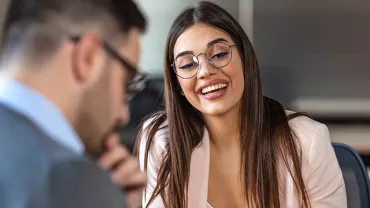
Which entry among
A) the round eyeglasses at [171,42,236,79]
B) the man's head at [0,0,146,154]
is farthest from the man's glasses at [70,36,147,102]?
the round eyeglasses at [171,42,236,79]

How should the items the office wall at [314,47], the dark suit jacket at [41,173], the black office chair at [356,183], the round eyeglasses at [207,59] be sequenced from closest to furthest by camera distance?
the dark suit jacket at [41,173] → the round eyeglasses at [207,59] → the black office chair at [356,183] → the office wall at [314,47]

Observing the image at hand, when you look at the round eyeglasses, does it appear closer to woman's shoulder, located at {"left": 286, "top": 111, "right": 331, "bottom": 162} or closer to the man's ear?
woman's shoulder, located at {"left": 286, "top": 111, "right": 331, "bottom": 162}

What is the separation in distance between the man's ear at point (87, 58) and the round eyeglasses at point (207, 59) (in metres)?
0.45

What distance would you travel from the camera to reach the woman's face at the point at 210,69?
0.88 m

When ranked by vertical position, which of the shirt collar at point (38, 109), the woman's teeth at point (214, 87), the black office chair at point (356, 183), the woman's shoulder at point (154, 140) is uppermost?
the shirt collar at point (38, 109)

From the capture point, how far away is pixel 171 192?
0.96 meters

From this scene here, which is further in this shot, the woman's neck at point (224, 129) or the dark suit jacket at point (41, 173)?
the woman's neck at point (224, 129)

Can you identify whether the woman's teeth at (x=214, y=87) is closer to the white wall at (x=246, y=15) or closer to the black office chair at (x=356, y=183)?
the black office chair at (x=356, y=183)

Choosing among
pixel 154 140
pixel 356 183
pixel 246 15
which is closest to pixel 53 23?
pixel 154 140

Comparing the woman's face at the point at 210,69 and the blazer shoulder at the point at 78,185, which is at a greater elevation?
the woman's face at the point at 210,69

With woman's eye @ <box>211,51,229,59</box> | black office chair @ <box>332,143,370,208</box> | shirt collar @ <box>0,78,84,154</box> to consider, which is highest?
woman's eye @ <box>211,51,229,59</box>

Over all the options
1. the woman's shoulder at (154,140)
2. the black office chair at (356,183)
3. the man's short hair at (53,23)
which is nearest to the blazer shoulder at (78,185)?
the man's short hair at (53,23)

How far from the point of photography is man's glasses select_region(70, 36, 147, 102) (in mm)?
436

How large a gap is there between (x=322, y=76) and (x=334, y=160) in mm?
616
